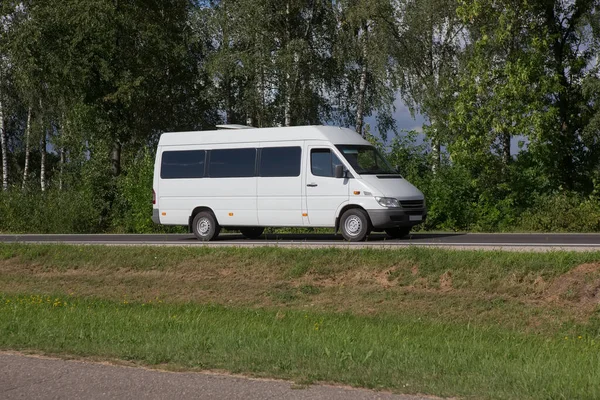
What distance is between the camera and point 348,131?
2119 cm

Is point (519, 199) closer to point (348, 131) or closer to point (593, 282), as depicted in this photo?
point (348, 131)

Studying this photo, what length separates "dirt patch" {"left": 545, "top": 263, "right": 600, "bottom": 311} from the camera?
1385cm

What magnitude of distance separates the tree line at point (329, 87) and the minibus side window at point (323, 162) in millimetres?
7974

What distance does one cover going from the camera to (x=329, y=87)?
4103cm

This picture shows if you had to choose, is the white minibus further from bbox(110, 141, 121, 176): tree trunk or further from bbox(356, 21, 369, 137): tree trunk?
bbox(356, 21, 369, 137): tree trunk

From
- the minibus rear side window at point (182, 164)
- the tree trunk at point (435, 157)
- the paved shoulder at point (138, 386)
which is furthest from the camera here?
the tree trunk at point (435, 157)

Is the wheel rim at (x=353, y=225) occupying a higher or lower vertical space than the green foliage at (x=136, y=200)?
lower

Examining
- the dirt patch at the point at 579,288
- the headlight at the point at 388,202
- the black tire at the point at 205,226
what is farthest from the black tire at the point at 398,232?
the dirt patch at the point at 579,288

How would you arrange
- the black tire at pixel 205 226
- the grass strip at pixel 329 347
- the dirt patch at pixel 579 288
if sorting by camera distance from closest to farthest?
the grass strip at pixel 329 347 < the dirt patch at pixel 579 288 < the black tire at pixel 205 226

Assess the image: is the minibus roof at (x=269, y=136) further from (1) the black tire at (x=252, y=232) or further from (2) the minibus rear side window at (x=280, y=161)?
(1) the black tire at (x=252, y=232)

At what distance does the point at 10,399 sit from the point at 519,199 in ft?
74.2

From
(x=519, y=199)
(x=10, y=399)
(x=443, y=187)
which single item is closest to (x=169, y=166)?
(x=443, y=187)

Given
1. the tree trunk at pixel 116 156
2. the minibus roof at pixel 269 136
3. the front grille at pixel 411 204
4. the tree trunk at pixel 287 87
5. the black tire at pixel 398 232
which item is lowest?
the black tire at pixel 398 232

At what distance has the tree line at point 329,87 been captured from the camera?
1088 inches
